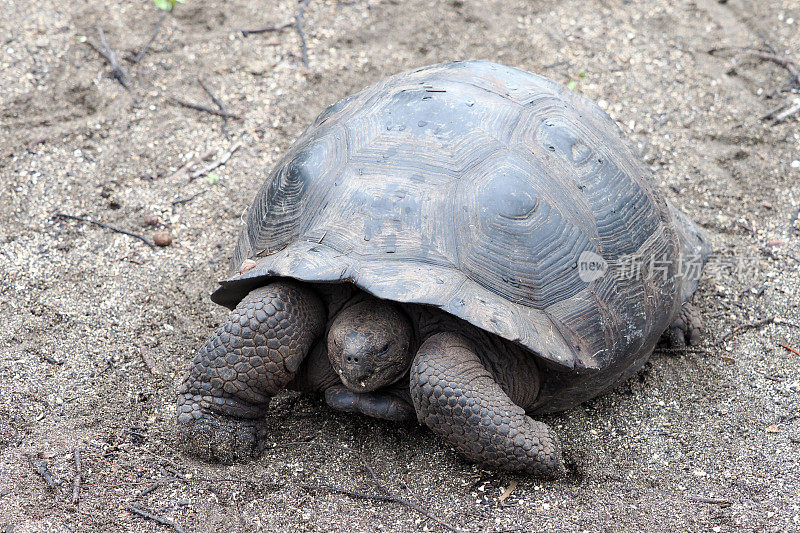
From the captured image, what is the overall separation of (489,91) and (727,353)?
1840 mm

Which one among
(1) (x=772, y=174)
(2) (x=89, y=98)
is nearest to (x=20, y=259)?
(2) (x=89, y=98)

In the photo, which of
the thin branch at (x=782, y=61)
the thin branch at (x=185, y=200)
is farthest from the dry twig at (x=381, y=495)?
the thin branch at (x=782, y=61)

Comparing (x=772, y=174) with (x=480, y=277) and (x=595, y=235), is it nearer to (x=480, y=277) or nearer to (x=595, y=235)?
(x=595, y=235)

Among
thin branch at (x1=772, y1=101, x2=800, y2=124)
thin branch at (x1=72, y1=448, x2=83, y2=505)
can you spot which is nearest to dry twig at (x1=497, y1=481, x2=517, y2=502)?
thin branch at (x1=72, y1=448, x2=83, y2=505)

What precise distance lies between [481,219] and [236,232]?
6.53 ft

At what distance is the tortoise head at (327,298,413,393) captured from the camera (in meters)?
3.01

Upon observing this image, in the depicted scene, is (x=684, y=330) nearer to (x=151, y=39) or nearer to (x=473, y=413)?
(x=473, y=413)

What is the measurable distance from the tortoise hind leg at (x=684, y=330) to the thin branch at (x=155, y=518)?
2.58 m

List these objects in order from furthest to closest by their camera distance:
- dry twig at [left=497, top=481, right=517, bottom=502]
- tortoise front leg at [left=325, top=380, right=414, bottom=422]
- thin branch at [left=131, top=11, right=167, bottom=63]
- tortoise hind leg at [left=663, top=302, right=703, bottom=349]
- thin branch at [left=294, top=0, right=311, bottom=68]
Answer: thin branch at [left=294, top=0, right=311, bottom=68]
thin branch at [left=131, top=11, right=167, bottom=63]
tortoise hind leg at [left=663, top=302, right=703, bottom=349]
tortoise front leg at [left=325, top=380, right=414, bottom=422]
dry twig at [left=497, top=481, right=517, bottom=502]

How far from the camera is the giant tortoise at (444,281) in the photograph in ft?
9.76

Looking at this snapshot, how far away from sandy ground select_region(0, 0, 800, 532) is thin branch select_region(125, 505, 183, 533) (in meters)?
0.02

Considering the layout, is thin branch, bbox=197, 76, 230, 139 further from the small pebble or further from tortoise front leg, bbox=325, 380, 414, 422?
tortoise front leg, bbox=325, 380, 414, 422

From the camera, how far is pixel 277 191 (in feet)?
11.2

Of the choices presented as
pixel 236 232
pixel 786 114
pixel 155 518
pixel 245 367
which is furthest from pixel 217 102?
pixel 786 114
